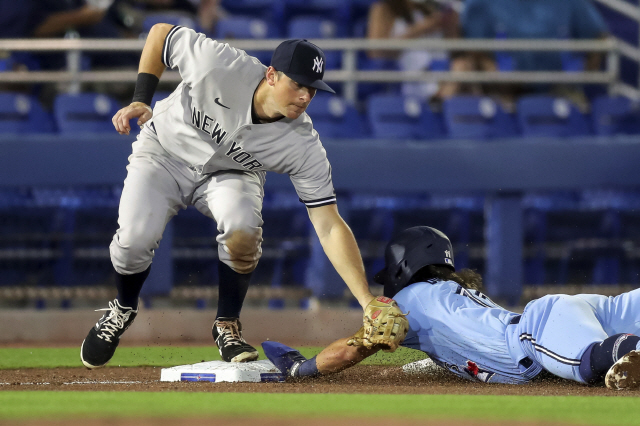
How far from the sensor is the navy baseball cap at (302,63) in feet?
11.6

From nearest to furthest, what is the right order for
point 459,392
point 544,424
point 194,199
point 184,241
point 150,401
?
point 544,424 → point 150,401 → point 459,392 → point 194,199 → point 184,241

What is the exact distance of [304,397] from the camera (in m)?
2.92

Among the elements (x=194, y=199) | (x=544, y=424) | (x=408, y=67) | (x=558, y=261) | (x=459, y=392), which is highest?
(x=408, y=67)

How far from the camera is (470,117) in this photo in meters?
7.88

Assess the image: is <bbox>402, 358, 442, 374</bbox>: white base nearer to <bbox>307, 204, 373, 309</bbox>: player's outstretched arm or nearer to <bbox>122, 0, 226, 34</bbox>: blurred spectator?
<bbox>307, 204, 373, 309</bbox>: player's outstretched arm

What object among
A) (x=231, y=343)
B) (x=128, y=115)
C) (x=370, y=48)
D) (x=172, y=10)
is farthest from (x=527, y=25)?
(x=128, y=115)

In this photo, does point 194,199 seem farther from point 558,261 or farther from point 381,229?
point 558,261

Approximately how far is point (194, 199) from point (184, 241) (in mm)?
4071

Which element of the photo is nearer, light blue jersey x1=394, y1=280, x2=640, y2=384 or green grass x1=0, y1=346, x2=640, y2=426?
green grass x1=0, y1=346, x2=640, y2=426

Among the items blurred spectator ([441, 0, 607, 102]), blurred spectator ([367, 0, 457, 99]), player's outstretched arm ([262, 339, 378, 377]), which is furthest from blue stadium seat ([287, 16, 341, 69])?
player's outstretched arm ([262, 339, 378, 377])

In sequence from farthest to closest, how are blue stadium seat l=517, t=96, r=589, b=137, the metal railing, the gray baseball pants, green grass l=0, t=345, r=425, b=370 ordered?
1. blue stadium seat l=517, t=96, r=589, b=137
2. the metal railing
3. green grass l=0, t=345, r=425, b=370
4. the gray baseball pants

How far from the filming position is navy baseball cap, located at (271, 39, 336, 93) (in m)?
3.55

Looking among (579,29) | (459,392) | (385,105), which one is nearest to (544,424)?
(459,392)

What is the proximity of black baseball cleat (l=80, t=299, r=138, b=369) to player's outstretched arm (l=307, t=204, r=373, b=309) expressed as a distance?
1.07 metres
